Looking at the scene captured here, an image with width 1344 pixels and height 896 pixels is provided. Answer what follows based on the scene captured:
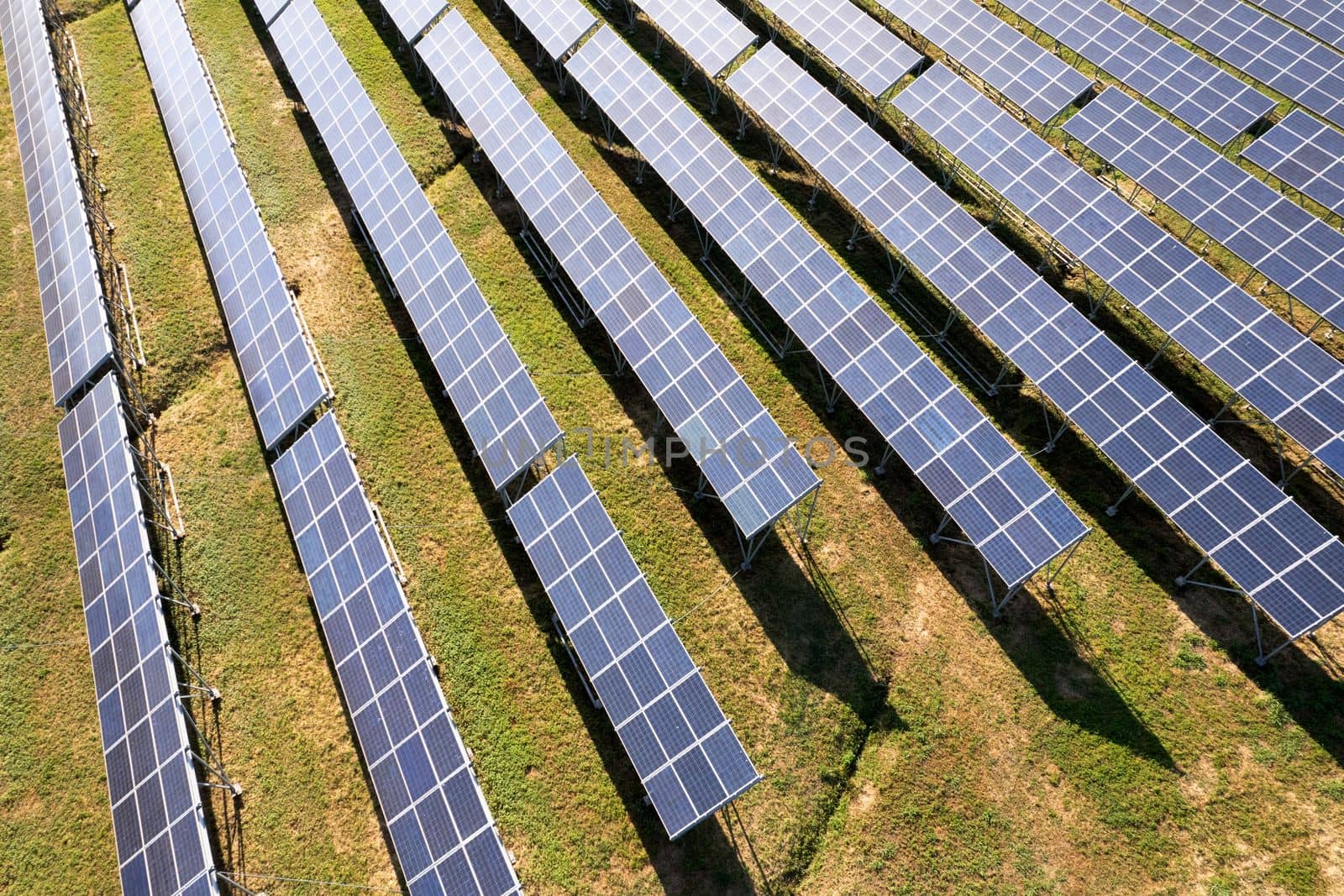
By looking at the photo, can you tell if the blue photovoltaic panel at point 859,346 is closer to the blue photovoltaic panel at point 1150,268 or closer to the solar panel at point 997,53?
the blue photovoltaic panel at point 1150,268

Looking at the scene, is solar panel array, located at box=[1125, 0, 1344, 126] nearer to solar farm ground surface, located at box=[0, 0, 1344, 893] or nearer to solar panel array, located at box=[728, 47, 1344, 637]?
solar farm ground surface, located at box=[0, 0, 1344, 893]

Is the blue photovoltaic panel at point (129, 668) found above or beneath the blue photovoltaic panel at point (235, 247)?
beneath

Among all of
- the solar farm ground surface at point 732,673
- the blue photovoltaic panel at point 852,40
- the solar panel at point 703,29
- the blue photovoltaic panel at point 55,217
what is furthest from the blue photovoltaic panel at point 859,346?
the blue photovoltaic panel at point 55,217

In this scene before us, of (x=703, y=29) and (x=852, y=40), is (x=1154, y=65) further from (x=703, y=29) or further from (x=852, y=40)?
(x=703, y=29)

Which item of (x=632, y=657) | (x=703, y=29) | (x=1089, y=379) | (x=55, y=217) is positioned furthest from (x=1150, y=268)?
(x=55, y=217)

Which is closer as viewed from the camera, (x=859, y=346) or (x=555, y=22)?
(x=859, y=346)

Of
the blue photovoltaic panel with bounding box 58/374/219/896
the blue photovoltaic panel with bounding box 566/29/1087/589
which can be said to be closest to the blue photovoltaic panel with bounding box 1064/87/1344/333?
the blue photovoltaic panel with bounding box 566/29/1087/589
